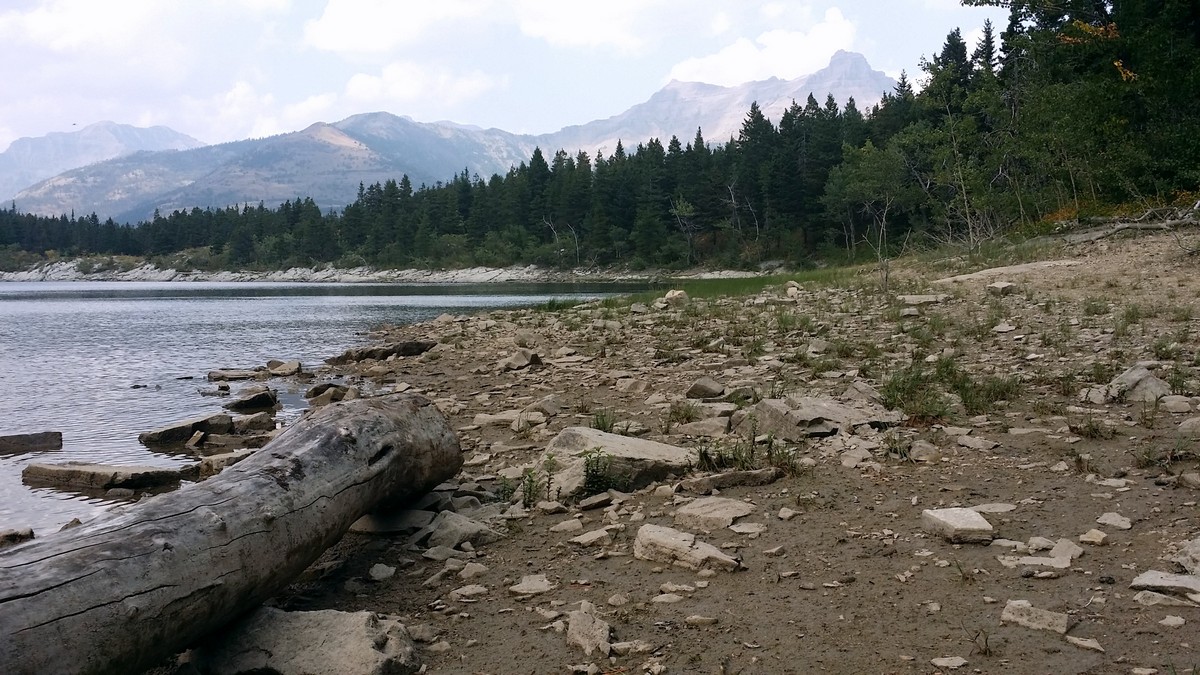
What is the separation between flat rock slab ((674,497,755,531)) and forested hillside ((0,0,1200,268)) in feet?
82.4

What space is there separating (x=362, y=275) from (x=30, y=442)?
126 meters

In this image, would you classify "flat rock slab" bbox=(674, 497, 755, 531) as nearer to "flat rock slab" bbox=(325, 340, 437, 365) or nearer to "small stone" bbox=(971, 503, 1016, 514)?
"small stone" bbox=(971, 503, 1016, 514)

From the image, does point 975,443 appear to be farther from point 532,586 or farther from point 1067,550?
point 532,586

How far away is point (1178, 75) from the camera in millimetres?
26906

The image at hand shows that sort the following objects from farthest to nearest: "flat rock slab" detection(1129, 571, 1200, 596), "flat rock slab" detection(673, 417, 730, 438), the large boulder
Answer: the large boulder → "flat rock slab" detection(673, 417, 730, 438) → "flat rock slab" detection(1129, 571, 1200, 596)

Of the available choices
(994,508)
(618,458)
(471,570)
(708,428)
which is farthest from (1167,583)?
(708,428)

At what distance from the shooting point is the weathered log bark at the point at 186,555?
11.4 ft

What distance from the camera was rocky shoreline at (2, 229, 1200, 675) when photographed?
3.86 meters

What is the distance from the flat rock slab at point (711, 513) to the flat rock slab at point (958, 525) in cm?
130

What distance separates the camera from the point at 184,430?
11852 millimetres

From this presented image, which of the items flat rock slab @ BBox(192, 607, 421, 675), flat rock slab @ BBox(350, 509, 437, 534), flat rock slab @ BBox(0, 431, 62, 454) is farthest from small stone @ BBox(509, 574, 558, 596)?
flat rock slab @ BBox(0, 431, 62, 454)

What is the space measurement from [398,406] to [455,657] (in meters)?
3.08

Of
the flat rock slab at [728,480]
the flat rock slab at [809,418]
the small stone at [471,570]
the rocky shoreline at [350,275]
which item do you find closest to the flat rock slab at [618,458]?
the flat rock slab at [728,480]

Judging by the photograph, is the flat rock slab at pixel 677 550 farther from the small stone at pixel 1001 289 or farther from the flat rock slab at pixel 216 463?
the small stone at pixel 1001 289
